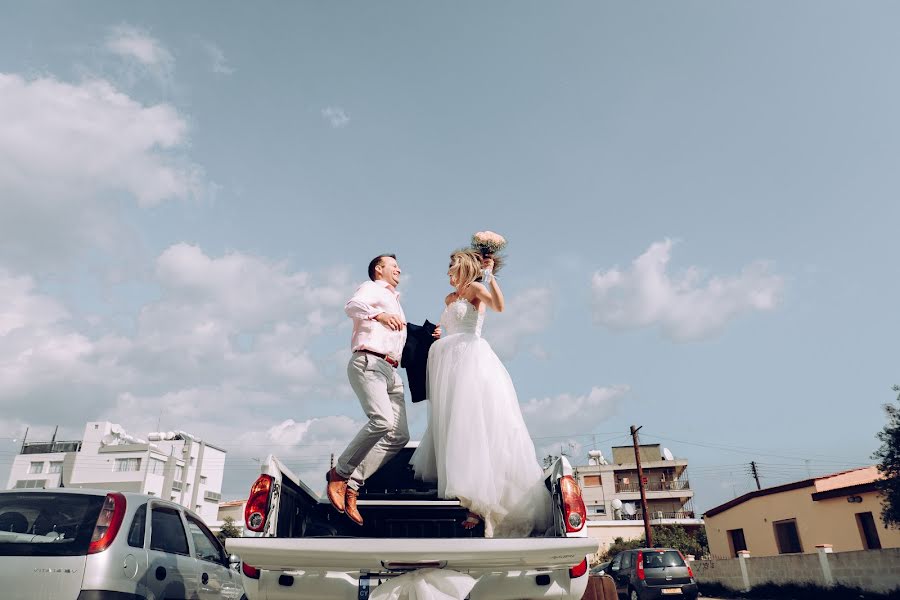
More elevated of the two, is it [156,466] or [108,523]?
[156,466]

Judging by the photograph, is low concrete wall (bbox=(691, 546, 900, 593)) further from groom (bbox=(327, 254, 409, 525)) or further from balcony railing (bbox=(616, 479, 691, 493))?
balcony railing (bbox=(616, 479, 691, 493))

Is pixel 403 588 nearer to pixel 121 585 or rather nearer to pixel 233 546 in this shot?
A: pixel 233 546

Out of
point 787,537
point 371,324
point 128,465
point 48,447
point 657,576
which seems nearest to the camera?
point 371,324

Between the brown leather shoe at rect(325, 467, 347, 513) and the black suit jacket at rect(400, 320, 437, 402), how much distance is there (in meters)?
1.02

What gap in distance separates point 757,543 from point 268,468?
84.2 ft

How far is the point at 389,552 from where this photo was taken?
284 centimetres

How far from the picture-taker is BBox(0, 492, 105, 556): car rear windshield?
3.82 meters

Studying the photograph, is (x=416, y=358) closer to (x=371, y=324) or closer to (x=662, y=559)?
(x=371, y=324)

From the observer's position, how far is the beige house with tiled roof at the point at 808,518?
18.3 metres

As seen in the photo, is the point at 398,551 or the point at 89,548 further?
the point at 89,548

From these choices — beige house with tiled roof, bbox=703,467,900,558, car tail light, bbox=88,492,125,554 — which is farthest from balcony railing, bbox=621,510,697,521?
car tail light, bbox=88,492,125,554

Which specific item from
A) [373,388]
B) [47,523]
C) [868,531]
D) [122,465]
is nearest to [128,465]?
[122,465]

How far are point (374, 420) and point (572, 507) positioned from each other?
1529 mm

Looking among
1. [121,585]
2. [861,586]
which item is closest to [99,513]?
[121,585]
